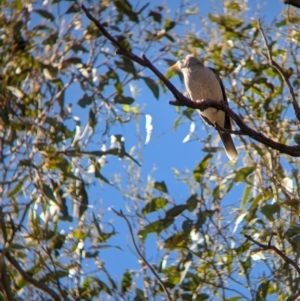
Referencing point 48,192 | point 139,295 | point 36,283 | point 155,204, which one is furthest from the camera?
point 48,192

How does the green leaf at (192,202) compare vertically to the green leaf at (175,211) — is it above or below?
above

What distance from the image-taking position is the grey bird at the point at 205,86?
4.39m

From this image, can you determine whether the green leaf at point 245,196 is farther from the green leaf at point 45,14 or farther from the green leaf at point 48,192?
the green leaf at point 45,14

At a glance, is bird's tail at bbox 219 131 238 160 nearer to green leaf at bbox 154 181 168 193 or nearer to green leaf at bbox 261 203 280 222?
green leaf at bbox 154 181 168 193

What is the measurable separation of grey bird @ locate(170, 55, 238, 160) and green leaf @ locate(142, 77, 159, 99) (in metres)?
0.20

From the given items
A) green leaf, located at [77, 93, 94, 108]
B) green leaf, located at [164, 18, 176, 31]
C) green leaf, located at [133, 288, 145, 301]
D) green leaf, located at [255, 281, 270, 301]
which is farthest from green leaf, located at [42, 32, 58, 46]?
green leaf, located at [255, 281, 270, 301]

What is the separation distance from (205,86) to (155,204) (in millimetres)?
763

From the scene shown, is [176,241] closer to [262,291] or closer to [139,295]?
[139,295]

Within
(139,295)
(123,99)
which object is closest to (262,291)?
(139,295)

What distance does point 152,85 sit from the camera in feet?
15.6

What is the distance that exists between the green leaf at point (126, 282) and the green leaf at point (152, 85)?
1.20 meters

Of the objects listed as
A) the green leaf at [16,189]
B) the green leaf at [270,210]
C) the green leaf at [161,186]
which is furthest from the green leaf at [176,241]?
the green leaf at [16,189]

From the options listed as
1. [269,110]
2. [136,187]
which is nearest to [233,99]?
[269,110]

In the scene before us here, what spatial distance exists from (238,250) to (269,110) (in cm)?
92
